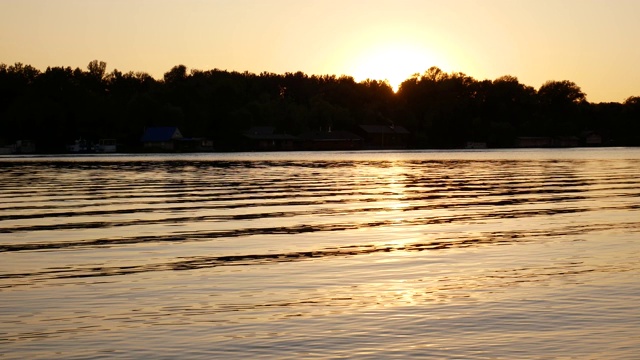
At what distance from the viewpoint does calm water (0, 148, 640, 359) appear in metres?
14.7

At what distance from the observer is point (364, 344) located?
1459 centimetres

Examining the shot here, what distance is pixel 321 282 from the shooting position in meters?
20.1

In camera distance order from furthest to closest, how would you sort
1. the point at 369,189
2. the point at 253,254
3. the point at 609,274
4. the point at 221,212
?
the point at 369,189 < the point at 221,212 < the point at 253,254 < the point at 609,274

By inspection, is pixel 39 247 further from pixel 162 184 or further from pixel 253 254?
pixel 162 184

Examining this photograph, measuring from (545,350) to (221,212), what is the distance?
24909 millimetres

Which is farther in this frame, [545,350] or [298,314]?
[298,314]

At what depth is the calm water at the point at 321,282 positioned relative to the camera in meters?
14.7

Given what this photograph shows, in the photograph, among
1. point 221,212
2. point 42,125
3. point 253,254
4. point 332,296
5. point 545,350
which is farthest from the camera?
point 42,125

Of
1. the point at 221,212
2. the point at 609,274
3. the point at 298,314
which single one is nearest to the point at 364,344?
the point at 298,314

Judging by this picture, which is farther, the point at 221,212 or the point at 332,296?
the point at 221,212

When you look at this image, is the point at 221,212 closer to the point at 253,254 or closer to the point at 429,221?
the point at 429,221

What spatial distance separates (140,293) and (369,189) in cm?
3749

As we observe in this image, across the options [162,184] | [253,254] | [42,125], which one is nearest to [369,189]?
[162,184]

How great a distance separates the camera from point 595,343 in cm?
1458
